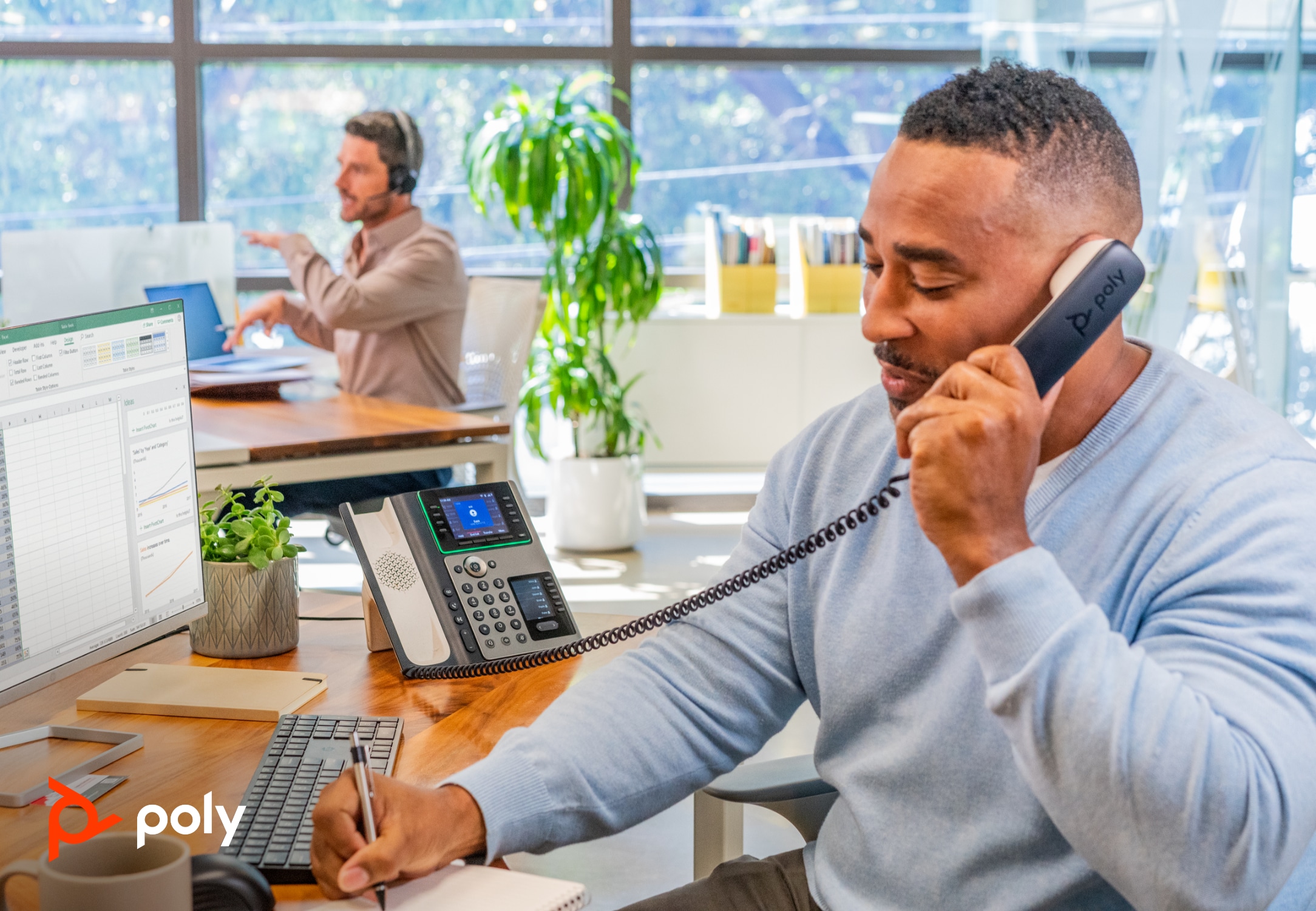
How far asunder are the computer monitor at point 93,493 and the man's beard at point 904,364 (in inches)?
29.4

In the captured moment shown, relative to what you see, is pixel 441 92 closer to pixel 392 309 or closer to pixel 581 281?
pixel 581 281

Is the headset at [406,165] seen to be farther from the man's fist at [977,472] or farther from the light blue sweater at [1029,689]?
the man's fist at [977,472]

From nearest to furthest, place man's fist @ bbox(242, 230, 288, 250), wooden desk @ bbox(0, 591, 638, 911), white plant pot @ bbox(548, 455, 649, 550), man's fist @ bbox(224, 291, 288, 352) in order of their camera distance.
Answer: wooden desk @ bbox(0, 591, 638, 911)
man's fist @ bbox(224, 291, 288, 352)
man's fist @ bbox(242, 230, 288, 250)
white plant pot @ bbox(548, 455, 649, 550)

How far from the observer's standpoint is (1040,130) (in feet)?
3.88

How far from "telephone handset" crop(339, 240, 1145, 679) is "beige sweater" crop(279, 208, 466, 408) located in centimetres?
225

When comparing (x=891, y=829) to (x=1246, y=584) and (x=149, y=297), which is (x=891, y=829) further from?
(x=149, y=297)

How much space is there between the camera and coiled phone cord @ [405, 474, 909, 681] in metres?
1.34

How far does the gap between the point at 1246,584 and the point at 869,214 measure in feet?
1.53

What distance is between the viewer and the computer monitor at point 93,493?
1212mm

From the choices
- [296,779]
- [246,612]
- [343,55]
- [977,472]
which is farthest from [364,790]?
[343,55]

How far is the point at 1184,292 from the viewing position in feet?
15.2

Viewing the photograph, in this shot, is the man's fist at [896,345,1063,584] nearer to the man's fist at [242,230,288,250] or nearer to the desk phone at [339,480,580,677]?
the desk phone at [339,480,580,677]

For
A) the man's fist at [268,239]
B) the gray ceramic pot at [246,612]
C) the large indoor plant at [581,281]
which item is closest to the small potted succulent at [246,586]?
the gray ceramic pot at [246,612]

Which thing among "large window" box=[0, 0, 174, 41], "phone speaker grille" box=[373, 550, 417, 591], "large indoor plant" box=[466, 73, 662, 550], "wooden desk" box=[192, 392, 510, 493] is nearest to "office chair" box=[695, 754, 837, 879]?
"phone speaker grille" box=[373, 550, 417, 591]
